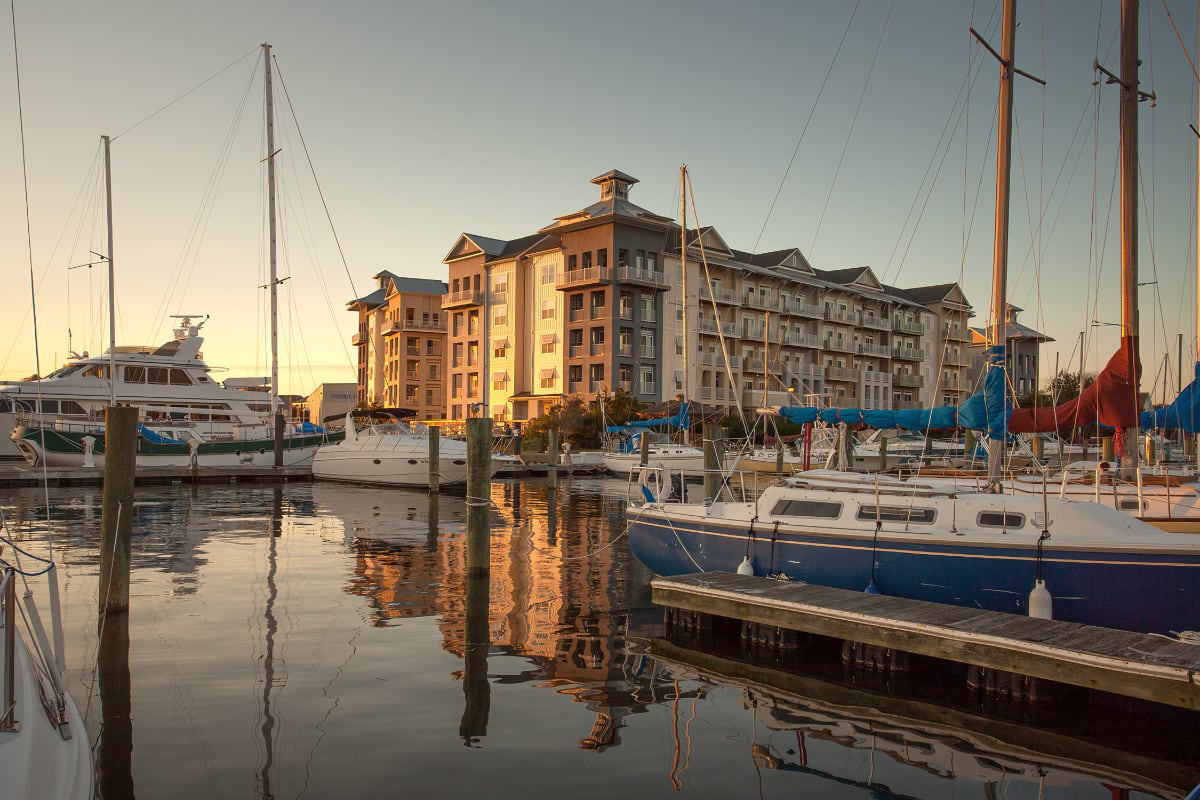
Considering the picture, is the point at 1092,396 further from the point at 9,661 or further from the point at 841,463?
the point at 9,661

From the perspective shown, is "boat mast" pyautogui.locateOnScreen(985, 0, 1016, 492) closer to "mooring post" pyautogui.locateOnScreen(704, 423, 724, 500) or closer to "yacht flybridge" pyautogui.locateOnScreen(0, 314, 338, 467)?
"mooring post" pyautogui.locateOnScreen(704, 423, 724, 500)

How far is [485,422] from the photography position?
637 inches

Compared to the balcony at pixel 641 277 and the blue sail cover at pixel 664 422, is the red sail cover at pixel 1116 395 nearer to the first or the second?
the blue sail cover at pixel 664 422

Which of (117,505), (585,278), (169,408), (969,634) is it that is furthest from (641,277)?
(969,634)

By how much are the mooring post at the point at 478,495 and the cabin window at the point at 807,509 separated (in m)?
4.79

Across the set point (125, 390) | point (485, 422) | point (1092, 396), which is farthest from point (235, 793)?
point (125, 390)

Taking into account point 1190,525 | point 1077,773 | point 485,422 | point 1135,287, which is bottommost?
point 1077,773

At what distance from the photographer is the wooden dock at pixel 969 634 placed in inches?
343

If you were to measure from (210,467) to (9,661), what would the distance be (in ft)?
127

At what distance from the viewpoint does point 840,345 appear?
8412 cm

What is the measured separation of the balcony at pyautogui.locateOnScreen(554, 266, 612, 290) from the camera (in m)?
64.8

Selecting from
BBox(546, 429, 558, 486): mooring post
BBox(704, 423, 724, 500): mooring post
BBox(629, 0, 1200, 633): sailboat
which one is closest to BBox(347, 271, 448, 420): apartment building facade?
BBox(546, 429, 558, 486): mooring post

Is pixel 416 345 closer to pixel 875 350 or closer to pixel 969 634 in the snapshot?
pixel 875 350

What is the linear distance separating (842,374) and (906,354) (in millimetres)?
11476
